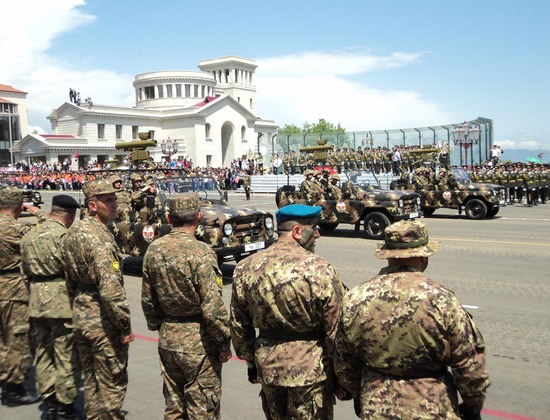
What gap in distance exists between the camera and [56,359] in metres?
4.71

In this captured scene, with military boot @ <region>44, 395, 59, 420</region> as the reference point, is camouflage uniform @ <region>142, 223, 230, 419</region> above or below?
above

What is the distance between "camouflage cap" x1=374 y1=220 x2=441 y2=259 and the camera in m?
2.85

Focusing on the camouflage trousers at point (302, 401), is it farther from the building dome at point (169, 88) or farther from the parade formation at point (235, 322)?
the building dome at point (169, 88)

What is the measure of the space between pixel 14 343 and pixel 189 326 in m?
2.52

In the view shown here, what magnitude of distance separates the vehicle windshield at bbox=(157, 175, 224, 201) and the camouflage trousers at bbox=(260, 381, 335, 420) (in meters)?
7.57

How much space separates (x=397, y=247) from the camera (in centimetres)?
290

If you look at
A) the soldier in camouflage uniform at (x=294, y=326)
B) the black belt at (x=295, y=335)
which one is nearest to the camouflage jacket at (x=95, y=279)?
the soldier in camouflage uniform at (x=294, y=326)

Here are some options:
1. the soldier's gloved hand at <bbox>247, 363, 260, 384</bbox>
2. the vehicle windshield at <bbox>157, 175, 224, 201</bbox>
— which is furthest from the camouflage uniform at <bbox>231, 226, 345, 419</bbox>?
the vehicle windshield at <bbox>157, 175, 224, 201</bbox>

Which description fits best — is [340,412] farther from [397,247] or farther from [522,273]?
[522,273]

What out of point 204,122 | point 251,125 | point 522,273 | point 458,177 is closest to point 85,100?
point 204,122

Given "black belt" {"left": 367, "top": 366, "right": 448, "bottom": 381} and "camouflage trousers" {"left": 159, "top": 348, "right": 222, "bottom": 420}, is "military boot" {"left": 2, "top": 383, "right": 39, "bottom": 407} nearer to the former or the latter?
"camouflage trousers" {"left": 159, "top": 348, "right": 222, "bottom": 420}

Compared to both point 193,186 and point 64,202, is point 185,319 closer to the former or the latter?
point 64,202

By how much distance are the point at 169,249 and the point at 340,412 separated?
2.14 meters

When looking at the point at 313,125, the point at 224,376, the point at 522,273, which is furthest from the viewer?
the point at 313,125
